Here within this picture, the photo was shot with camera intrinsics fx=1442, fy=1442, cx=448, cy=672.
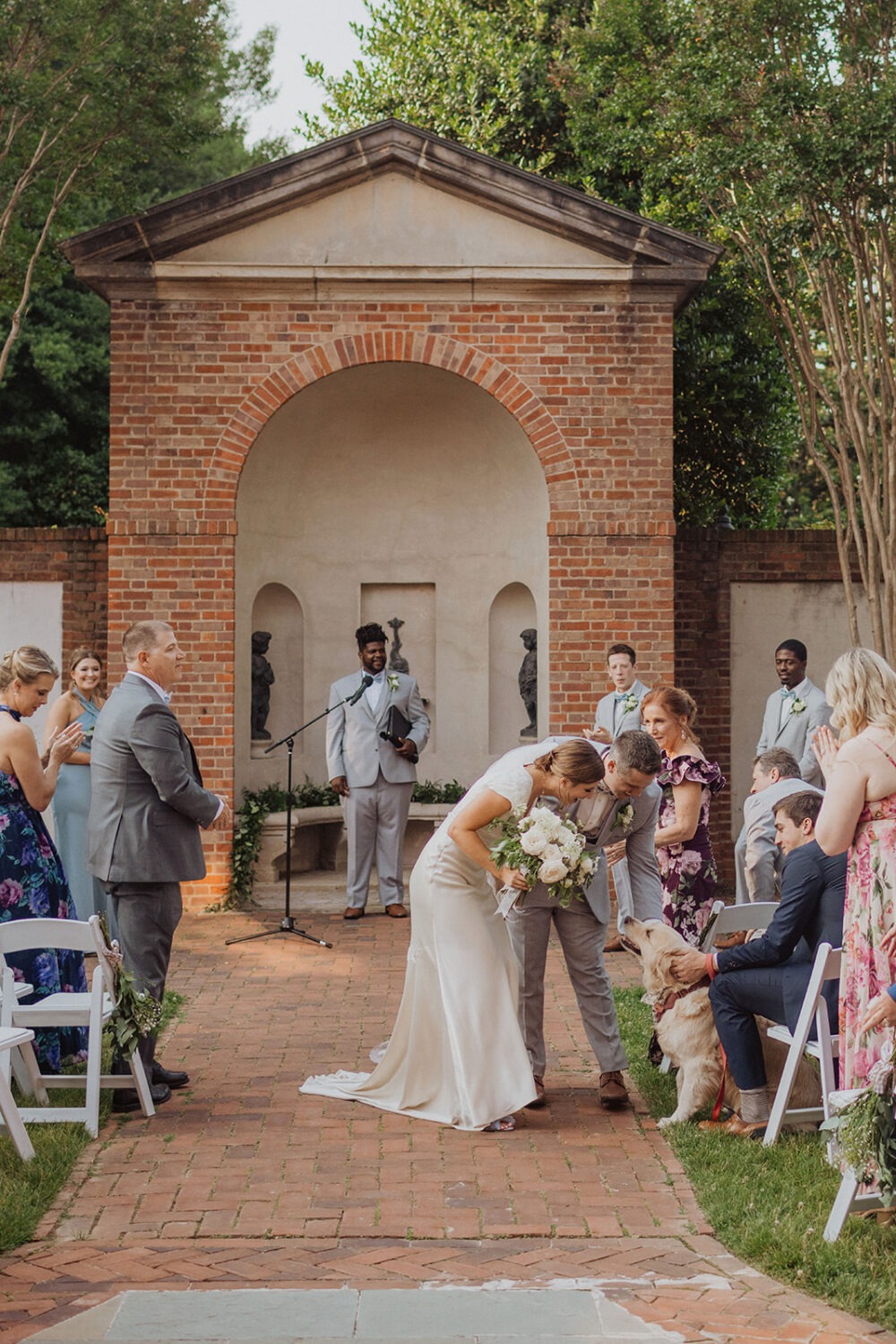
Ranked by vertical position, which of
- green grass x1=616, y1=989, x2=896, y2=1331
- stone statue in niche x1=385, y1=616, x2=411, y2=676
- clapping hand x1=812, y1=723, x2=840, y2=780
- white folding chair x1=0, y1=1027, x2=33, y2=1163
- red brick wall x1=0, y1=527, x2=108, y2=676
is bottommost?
green grass x1=616, y1=989, x2=896, y2=1331

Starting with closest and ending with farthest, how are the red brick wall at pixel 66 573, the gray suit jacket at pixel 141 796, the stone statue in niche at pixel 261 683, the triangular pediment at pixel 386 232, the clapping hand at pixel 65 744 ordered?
the gray suit jacket at pixel 141 796 → the clapping hand at pixel 65 744 → the triangular pediment at pixel 386 232 → the red brick wall at pixel 66 573 → the stone statue in niche at pixel 261 683

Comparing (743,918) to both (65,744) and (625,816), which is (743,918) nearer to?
(625,816)

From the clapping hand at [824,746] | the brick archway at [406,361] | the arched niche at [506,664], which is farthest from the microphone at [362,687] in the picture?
the clapping hand at [824,746]

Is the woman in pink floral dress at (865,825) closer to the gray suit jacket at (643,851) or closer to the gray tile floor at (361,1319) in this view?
the gray tile floor at (361,1319)

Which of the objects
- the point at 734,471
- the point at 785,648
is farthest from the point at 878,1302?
the point at 734,471

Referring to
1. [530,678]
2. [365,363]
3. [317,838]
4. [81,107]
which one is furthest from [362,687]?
[81,107]

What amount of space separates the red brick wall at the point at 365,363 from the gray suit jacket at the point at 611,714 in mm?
610

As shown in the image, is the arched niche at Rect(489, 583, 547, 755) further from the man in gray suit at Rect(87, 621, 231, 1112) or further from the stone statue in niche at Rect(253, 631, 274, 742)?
the man in gray suit at Rect(87, 621, 231, 1112)

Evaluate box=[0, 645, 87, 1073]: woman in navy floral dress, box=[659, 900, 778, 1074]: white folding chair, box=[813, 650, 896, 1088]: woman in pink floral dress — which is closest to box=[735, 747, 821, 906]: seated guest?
box=[659, 900, 778, 1074]: white folding chair

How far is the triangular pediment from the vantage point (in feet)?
35.4

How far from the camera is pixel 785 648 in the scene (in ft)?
34.0

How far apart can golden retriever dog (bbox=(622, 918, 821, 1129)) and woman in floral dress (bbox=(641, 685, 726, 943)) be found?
112 cm

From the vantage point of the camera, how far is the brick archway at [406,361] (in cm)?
1102

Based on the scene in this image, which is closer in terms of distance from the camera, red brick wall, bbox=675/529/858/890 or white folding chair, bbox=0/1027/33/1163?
white folding chair, bbox=0/1027/33/1163
